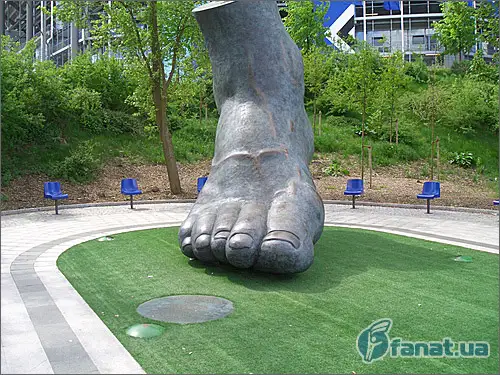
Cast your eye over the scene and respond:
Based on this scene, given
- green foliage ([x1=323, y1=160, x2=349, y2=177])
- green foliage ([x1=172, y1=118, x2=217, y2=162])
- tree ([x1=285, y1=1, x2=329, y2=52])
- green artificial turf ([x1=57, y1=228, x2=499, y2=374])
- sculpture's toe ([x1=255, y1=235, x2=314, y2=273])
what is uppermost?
tree ([x1=285, y1=1, x2=329, y2=52])

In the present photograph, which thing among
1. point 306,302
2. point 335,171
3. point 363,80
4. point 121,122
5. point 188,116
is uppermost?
point 363,80

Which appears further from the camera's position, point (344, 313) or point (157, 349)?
point (344, 313)

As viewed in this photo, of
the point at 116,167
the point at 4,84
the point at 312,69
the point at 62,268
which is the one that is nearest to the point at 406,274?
the point at 62,268

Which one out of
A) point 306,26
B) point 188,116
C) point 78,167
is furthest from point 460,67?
point 78,167

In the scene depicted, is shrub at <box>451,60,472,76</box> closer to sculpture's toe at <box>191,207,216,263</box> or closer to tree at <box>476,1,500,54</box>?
tree at <box>476,1,500,54</box>

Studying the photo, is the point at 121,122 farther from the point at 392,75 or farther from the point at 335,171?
the point at 392,75

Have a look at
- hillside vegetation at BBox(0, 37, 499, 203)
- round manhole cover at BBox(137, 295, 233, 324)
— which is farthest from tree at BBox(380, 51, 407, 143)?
round manhole cover at BBox(137, 295, 233, 324)

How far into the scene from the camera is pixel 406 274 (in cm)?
584

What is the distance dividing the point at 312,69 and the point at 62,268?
18.3m

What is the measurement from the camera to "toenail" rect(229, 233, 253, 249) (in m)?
5.32

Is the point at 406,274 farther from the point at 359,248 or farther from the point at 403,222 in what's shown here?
the point at 403,222

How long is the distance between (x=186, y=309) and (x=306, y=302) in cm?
111

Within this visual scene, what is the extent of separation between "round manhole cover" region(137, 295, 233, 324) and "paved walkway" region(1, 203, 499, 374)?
1.61 feet

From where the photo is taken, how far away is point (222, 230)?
5.64 meters
